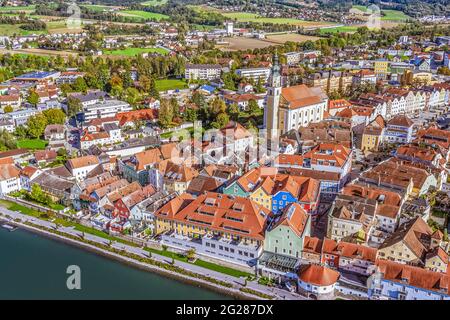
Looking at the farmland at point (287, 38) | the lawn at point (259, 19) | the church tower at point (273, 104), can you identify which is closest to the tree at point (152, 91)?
the church tower at point (273, 104)

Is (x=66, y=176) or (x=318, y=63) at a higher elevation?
(x=318, y=63)

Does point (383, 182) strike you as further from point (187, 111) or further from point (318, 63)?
point (318, 63)

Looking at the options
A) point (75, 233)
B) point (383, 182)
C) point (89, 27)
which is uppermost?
point (89, 27)

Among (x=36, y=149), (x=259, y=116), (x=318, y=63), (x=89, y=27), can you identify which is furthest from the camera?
(x=89, y=27)

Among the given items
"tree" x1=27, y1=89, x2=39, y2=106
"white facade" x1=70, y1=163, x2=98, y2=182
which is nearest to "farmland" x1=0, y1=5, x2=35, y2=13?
"tree" x1=27, y1=89, x2=39, y2=106

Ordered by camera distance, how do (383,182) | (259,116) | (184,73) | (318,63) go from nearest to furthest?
1. (383,182)
2. (259,116)
3. (184,73)
4. (318,63)

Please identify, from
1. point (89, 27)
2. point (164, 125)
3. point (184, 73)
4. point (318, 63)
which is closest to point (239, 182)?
point (164, 125)

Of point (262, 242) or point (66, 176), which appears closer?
point (262, 242)

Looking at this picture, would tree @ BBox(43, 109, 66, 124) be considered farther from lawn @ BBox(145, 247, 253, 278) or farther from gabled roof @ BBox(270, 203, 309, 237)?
gabled roof @ BBox(270, 203, 309, 237)
